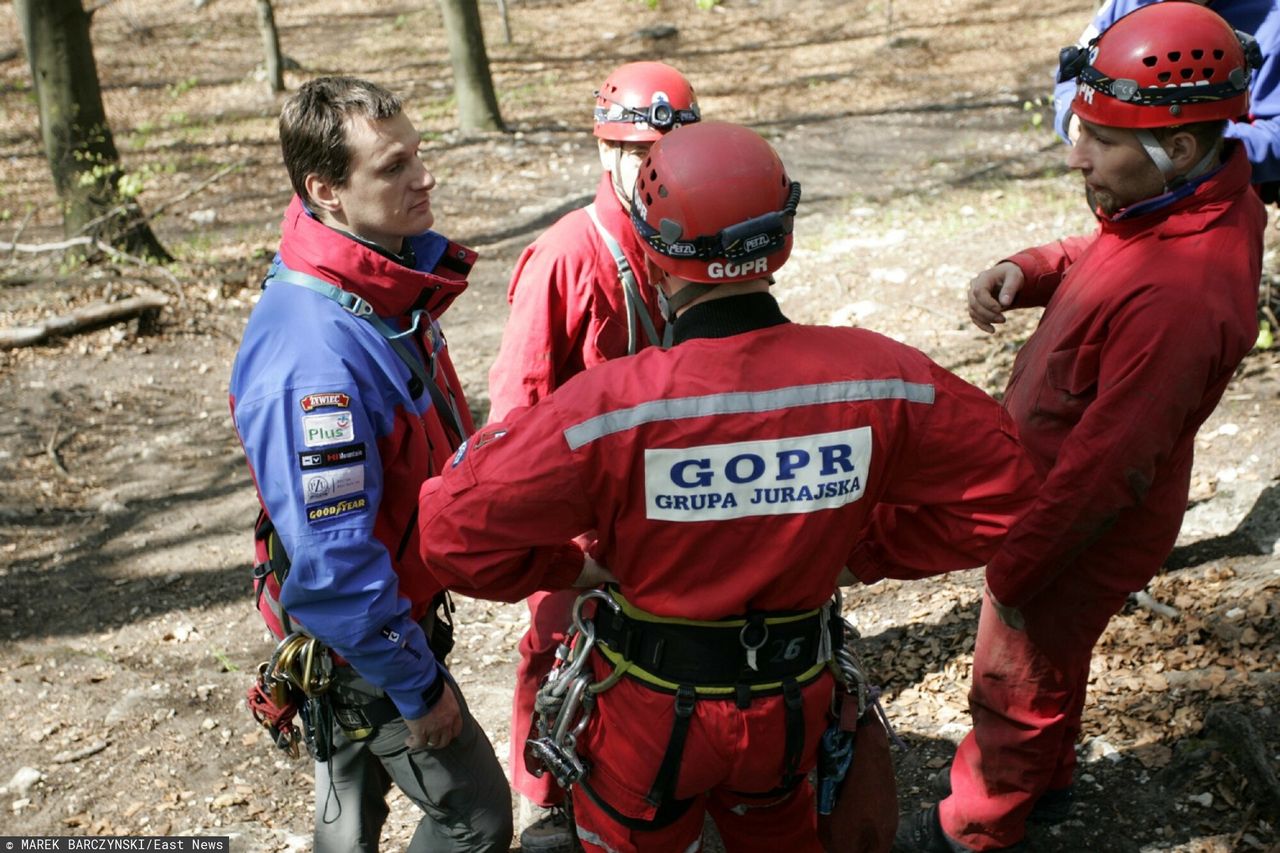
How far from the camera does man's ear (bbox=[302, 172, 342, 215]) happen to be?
3.11 meters

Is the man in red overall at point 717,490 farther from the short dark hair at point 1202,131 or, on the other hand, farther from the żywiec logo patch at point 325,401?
the short dark hair at point 1202,131

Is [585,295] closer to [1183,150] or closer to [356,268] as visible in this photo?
[356,268]

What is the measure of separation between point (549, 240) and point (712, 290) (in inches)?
60.2

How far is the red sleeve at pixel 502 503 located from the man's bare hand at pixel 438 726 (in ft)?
1.96

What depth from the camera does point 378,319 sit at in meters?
3.08

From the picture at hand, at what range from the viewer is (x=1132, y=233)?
317cm

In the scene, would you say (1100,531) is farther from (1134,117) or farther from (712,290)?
(712,290)

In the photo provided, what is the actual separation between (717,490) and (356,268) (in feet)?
3.88

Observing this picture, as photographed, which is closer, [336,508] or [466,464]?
[466,464]

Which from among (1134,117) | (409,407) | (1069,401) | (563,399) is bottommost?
(1069,401)

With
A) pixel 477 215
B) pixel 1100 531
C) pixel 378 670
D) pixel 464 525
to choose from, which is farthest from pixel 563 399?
pixel 477 215

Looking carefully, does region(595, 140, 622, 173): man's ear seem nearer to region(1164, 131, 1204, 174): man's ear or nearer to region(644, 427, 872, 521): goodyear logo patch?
region(1164, 131, 1204, 174): man's ear

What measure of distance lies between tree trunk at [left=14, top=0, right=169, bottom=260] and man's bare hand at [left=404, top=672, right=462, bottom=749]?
8720 millimetres

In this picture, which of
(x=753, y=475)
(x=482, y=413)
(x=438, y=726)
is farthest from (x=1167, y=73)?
(x=482, y=413)
